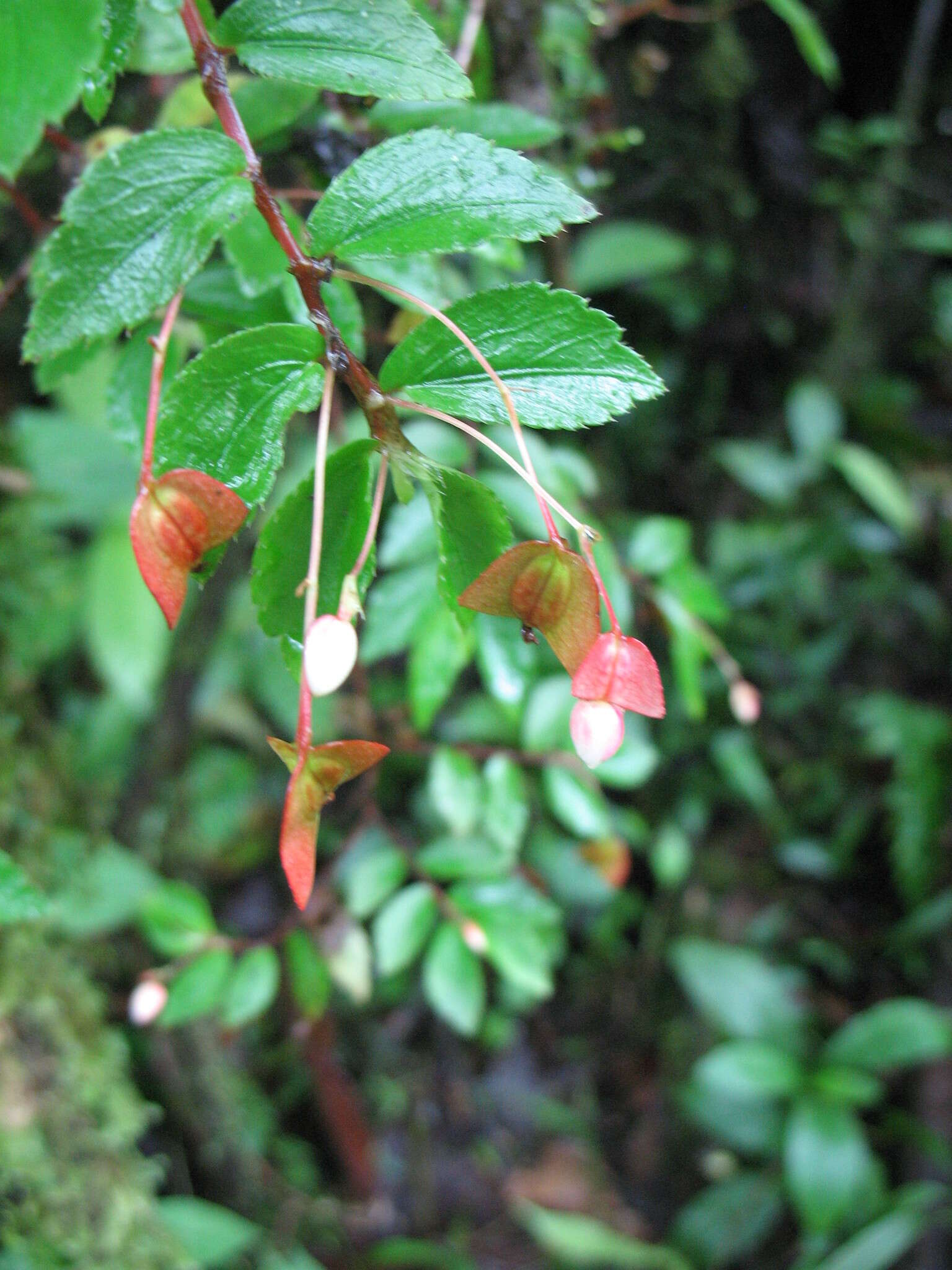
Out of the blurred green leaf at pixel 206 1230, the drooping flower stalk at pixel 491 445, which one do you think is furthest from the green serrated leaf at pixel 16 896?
the blurred green leaf at pixel 206 1230

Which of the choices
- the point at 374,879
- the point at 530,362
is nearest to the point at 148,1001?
the point at 374,879

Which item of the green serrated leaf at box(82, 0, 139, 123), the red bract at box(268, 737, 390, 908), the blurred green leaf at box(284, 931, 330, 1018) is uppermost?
the green serrated leaf at box(82, 0, 139, 123)

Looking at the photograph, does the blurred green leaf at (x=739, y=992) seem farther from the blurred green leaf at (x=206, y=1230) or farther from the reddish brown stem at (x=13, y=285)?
the reddish brown stem at (x=13, y=285)

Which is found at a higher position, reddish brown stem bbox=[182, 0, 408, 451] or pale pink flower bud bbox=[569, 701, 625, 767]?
reddish brown stem bbox=[182, 0, 408, 451]

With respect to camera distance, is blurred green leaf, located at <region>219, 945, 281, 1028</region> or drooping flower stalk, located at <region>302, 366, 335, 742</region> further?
blurred green leaf, located at <region>219, 945, 281, 1028</region>

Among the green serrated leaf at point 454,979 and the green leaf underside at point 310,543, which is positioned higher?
the green leaf underside at point 310,543

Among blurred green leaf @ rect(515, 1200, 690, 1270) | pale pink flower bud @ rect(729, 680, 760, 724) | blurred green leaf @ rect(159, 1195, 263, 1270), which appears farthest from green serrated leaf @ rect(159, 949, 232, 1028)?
blurred green leaf @ rect(515, 1200, 690, 1270)

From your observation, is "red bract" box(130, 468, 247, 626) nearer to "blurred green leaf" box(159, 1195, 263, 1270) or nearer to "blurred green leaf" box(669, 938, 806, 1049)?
"blurred green leaf" box(159, 1195, 263, 1270)
